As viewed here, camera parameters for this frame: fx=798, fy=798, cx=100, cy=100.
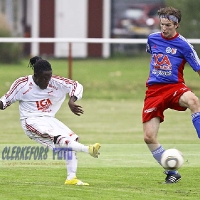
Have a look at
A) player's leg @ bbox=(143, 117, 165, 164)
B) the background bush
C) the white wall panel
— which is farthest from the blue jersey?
the white wall panel

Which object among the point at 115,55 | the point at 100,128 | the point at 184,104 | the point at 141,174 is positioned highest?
the point at 184,104

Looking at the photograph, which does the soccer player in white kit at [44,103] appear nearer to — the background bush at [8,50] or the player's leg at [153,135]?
the player's leg at [153,135]

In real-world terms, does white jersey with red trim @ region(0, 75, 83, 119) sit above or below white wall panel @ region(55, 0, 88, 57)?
above

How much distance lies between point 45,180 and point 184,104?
1.79 meters

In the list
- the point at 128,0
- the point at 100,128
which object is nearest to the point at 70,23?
the point at 128,0

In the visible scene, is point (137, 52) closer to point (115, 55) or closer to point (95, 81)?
point (115, 55)

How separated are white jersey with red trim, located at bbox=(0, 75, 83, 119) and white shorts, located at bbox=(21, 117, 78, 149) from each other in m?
0.10

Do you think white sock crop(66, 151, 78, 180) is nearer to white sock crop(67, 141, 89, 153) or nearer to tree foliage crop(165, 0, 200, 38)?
white sock crop(67, 141, 89, 153)

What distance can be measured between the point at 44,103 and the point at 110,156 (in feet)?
8.81

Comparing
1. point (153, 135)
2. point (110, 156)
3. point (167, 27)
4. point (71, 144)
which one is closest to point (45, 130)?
point (71, 144)

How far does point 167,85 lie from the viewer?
9094 mm

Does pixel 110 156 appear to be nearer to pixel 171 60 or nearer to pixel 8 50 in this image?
pixel 171 60

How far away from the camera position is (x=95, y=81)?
23484 mm

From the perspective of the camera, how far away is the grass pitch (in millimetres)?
8250
